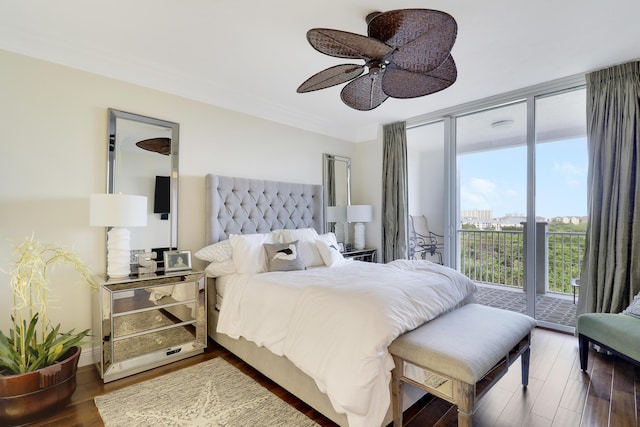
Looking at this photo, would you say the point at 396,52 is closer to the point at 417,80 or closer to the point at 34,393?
the point at 417,80

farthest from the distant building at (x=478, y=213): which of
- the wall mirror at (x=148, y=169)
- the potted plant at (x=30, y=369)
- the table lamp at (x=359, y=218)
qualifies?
the potted plant at (x=30, y=369)

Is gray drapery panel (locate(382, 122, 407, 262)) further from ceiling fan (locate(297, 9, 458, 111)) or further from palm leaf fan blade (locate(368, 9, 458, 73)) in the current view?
palm leaf fan blade (locate(368, 9, 458, 73))

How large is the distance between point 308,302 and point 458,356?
92 cm

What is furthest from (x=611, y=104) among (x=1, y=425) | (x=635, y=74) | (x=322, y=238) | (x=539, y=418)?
(x=1, y=425)

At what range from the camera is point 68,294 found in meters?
2.45

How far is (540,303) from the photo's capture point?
3.62 metres

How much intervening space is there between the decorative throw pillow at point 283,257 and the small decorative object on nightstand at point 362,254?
133cm

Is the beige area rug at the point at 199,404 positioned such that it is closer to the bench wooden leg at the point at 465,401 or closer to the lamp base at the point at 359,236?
the bench wooden leg at the point at 465,401

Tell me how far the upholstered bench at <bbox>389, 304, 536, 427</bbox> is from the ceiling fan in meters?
1.62

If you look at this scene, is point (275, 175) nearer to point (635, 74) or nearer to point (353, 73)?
point (353, 73)

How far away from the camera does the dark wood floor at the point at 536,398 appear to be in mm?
1823

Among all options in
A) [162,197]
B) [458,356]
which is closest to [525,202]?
[458,356]

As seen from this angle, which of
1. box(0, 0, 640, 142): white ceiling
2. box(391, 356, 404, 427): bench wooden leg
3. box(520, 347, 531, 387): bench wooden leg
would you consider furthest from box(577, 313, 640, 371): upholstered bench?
box(0, 0, 640, 142): white ceiling

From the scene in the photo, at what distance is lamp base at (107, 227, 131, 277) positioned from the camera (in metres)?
2.43
